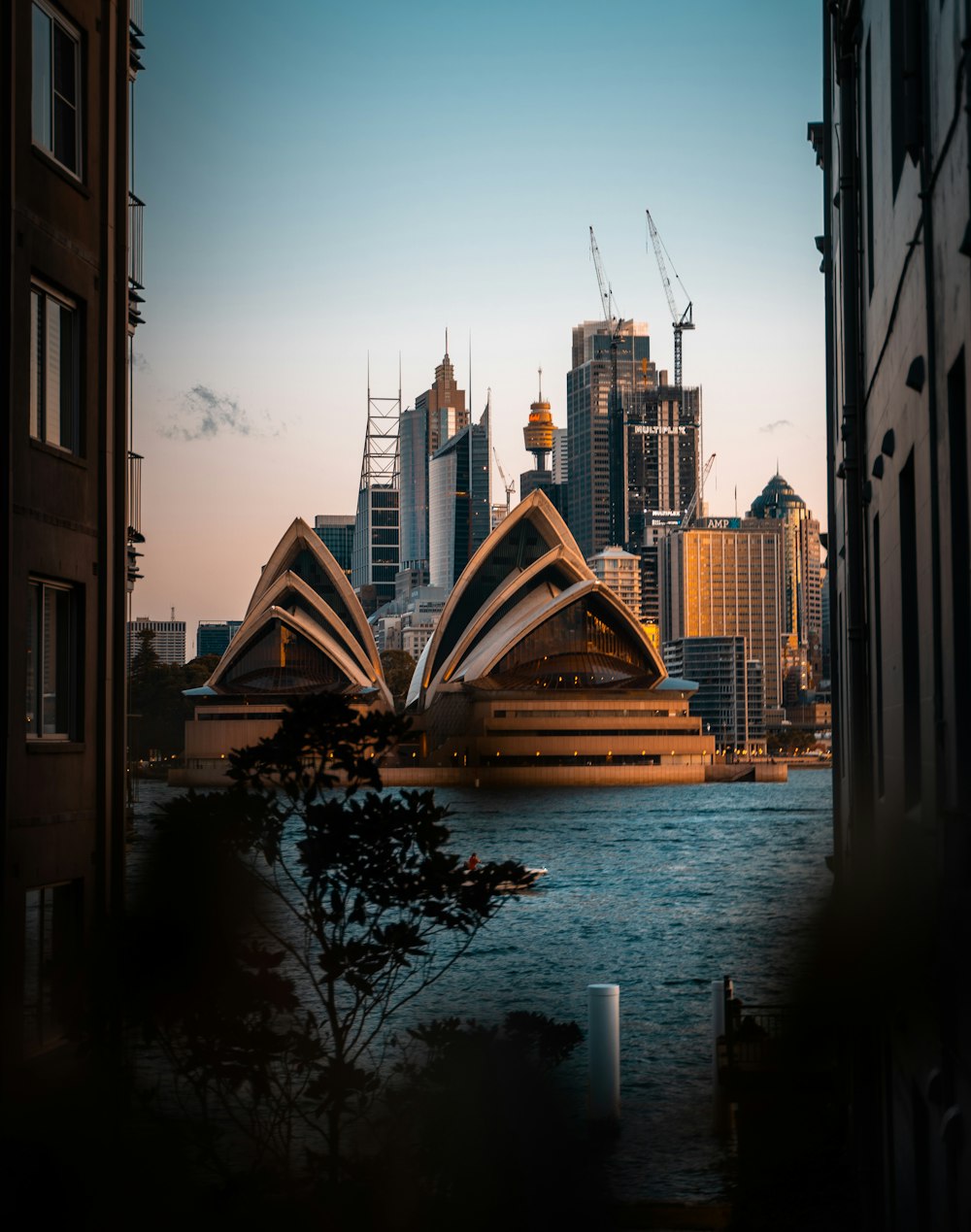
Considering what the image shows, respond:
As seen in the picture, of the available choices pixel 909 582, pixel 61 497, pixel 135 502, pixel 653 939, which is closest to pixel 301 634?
pixel 653 939

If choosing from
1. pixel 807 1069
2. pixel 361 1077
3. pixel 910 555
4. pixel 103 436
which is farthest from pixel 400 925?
pixel 807 1069

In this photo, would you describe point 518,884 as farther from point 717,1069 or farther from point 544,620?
point 544,620

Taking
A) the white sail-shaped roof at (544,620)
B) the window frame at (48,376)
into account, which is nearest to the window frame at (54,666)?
the window frame at (48,376)

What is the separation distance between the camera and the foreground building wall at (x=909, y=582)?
5.85 meters

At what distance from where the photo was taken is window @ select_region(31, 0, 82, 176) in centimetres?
1073

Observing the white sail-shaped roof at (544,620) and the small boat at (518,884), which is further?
the white sail-shaped roof at (544,620)

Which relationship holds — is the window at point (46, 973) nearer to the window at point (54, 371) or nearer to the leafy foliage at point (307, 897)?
the leafy foliage at point (307, 897)

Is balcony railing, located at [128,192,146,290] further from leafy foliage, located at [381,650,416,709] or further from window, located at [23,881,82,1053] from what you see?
leafy foliage, located at [381,650,416,709]

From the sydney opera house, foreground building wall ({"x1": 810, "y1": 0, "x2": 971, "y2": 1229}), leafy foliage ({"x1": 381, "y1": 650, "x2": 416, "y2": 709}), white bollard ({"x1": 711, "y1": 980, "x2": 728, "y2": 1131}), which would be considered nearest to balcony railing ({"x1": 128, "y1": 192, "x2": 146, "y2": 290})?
foreground building wall ({"x1": 810, "y1": 0, "x2": 971, "y2": 1229})

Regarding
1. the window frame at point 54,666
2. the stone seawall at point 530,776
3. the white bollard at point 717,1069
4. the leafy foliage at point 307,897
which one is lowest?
the stone seawall at point 530,776

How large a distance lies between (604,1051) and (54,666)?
690 centimetres

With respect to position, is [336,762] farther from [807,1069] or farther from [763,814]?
[763,814]

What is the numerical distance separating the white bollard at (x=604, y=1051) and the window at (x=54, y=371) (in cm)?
627

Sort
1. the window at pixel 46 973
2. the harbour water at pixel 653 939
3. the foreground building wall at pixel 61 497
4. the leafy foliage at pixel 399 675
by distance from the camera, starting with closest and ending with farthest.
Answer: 1. the foreground building wall at pixel 61 497
2. the window at pixel 46 973
3. the harbour water at pixel 653 939
4. the leafy foliage at pixel 399 675
